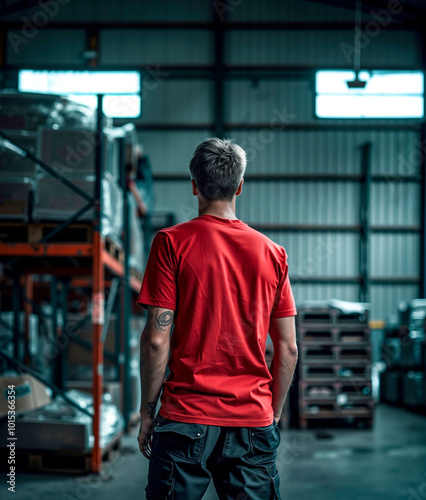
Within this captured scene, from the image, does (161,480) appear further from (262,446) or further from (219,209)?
(219,209)

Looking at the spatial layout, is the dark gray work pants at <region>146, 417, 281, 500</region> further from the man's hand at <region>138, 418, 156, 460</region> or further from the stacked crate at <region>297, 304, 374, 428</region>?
the stacked crate at <region>297, 304, 374, 428</region>

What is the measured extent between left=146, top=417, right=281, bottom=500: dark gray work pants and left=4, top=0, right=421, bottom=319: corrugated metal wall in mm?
11443

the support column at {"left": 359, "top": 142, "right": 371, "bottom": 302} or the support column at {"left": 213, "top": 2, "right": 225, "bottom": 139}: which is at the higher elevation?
the support column at {"left": 213, "top": 2, "right": 225, "bottom": 139}

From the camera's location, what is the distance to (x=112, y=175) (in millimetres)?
5395

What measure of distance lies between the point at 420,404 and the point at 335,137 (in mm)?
6452

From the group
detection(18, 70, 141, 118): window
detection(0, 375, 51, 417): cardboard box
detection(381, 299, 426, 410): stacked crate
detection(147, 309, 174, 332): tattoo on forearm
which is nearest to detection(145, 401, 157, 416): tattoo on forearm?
detection(147, 309, 174, 332): tattoo on forearm

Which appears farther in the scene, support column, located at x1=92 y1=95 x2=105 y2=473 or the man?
support column, located at x1=92 y1=95 x2=105 y2=473

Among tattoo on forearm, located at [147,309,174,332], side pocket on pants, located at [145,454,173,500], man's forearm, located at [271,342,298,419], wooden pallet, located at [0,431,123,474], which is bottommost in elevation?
wooden pallet, located at [0,431,123,474]

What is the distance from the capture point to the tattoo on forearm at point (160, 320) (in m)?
1.75

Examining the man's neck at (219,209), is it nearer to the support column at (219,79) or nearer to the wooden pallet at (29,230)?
the wooden pallet at (29,230)

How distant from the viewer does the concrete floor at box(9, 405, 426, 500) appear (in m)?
4.41

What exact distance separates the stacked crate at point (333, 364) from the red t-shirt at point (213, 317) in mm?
6672

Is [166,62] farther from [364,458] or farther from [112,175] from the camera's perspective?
[364,458]

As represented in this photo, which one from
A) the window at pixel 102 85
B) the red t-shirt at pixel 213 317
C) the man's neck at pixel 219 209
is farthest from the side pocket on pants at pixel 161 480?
the window at pixel 102 85
